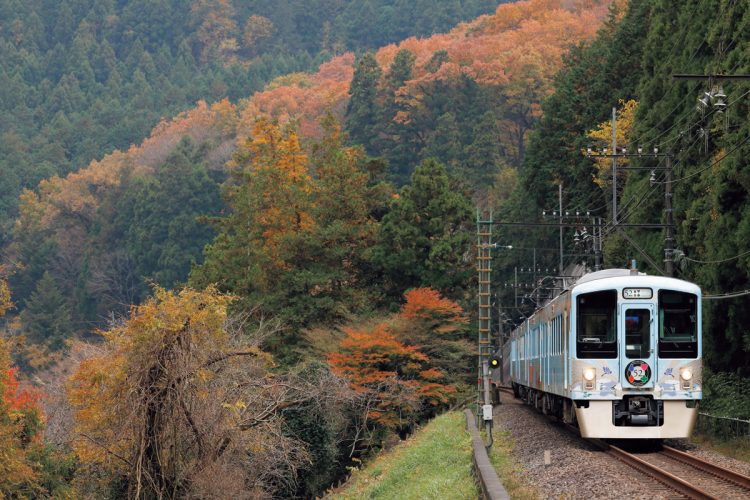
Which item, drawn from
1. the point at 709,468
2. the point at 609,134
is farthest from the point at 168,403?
the point at 609,134

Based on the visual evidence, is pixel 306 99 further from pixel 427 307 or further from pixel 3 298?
pixel 3 298

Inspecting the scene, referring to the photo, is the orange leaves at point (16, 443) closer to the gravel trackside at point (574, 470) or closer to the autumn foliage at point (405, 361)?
the gravel trackside at point (574, 470)

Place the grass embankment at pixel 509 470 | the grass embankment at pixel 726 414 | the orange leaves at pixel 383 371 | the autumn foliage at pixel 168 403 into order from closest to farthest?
the grass embankment at pixel 509 470
the autumn foliage at pixel 168 403
the grass embankment at pixel 726 414
the orange leaves at pixel 383 371

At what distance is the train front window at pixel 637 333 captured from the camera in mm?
20625

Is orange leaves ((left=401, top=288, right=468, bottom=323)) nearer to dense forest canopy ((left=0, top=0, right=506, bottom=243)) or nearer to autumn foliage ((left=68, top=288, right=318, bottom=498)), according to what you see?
autumn foliage ((left=68, top=288, right=318, bottom=498))

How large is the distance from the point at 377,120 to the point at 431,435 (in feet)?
232

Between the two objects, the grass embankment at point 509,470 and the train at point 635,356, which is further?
the train at point 635,356

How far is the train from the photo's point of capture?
66.8 ft

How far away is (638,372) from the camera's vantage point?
20.4 meters

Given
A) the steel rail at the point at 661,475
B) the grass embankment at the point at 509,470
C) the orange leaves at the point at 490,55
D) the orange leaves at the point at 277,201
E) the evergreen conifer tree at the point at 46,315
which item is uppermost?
the orange leaves at the point at 490,55

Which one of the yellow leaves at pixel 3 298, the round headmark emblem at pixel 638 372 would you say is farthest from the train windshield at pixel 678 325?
the yellow leaves at pixel 3 298

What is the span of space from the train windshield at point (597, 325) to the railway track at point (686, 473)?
181 cm

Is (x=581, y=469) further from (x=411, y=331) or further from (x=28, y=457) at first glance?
(x=411, y=331)

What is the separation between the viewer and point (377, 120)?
Answer: 102 m
